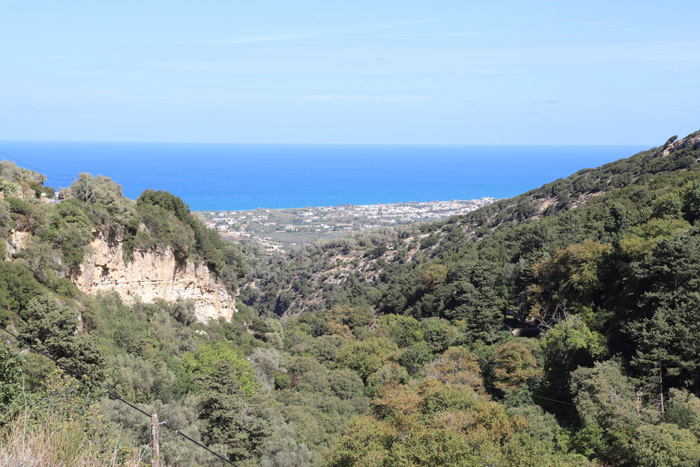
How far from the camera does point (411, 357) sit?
2409cm

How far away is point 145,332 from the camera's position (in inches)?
914

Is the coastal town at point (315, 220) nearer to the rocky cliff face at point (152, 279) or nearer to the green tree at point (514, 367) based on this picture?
the rocky cliff face at point (152, 279)

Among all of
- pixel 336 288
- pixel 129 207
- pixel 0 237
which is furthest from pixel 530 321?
pixel 336 288

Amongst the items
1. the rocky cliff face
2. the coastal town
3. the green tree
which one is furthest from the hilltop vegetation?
the coastal town

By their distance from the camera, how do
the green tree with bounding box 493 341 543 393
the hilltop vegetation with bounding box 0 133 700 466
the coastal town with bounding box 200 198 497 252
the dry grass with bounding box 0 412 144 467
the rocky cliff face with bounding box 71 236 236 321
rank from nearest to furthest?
the dry grass with bounding box 0 412 144 467 → the hilltop vegetation with bounding box 0 133 700 466 → the green tree with bounding box 493 341 543 393 → the rocky cliff face with bounding box 71 236 236 321 → the coastal town with bounding box 200 198 497 252

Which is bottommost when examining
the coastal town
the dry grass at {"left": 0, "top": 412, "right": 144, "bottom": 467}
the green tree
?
the green tree

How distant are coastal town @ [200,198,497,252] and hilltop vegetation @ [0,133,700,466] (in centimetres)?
6099

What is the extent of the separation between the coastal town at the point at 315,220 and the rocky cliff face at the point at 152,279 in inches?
2261

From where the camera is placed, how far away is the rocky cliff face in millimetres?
24000

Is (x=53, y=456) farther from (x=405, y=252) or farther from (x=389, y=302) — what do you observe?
(x=405, y=252)

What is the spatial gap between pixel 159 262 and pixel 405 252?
115ft

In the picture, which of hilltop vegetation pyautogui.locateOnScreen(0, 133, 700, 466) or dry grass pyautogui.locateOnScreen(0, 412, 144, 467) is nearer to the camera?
dry grass pyautogui.locateOnScreen(0, 412, 144, 467)

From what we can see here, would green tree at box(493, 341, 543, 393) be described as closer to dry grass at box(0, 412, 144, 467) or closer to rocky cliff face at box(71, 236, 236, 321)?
dry grass at box(0, 412, 144, 467)

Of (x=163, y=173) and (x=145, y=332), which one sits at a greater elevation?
(x=163, y=173)
